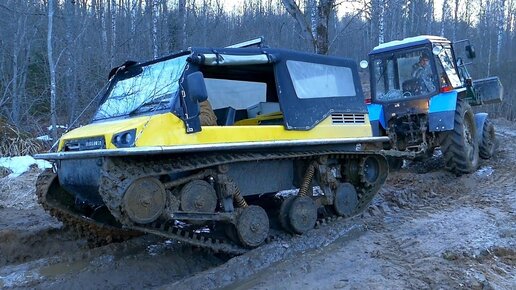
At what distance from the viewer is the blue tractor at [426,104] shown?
31.0 feet

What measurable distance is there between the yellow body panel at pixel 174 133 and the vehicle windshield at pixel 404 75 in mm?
4536

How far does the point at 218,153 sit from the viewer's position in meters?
5.44

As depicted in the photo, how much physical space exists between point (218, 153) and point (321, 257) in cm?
147

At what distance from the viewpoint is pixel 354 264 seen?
532 centimetres

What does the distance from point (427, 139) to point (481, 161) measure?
Result: 72.7 inches

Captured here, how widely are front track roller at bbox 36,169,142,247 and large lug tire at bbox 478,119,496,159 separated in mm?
7428

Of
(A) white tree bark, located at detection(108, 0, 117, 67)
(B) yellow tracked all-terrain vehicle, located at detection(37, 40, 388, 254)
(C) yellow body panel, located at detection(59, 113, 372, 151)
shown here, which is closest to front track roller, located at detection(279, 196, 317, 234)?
(B) yellow tracked all-terrain vehicle, located at detection(37, 40, 388, 254)

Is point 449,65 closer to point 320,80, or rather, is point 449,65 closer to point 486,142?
point 486,142

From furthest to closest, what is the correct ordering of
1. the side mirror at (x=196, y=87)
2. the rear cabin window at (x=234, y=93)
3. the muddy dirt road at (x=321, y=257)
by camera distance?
the rear cabin window at (x=234, y=93), the side mirror at (x=196, y=87), the muddy dirt road at (x=321, y=257)

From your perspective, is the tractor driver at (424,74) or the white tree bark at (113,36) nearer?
the tractor driver at (424,74)

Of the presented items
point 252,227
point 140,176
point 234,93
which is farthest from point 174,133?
point 234,93

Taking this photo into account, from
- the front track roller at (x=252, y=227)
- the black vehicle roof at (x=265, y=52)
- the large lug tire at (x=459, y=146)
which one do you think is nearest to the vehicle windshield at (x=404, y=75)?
the large lug tire at (x=459, y=146)

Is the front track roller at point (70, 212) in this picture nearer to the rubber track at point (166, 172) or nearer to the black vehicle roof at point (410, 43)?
the rubber track at point (166, 172)

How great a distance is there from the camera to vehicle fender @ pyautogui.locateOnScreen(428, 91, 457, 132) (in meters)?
9.25
